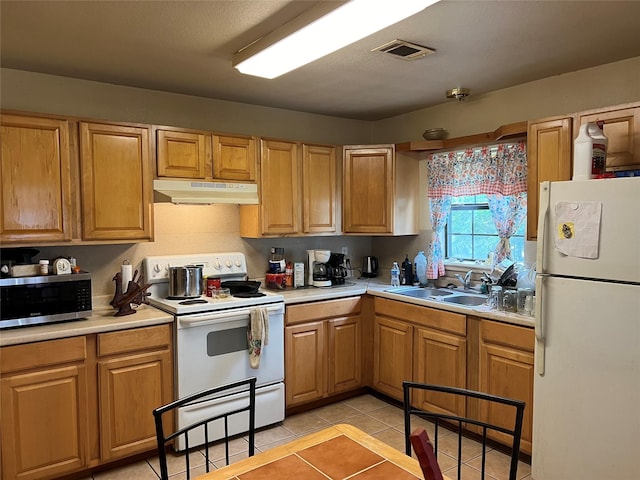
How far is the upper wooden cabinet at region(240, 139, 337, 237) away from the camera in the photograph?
361 centimetres

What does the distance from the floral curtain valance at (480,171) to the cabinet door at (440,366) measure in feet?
3.80

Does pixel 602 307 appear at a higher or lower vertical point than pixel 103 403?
higher

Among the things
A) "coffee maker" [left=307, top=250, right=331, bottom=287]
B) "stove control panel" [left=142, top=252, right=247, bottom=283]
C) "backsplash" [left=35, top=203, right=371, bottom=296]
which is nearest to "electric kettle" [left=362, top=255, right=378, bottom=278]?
"backsplash" [left=35, top=203, right=371, bottom=296]

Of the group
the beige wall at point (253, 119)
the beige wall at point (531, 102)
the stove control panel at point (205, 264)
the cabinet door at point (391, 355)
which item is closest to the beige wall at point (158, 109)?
the beige wall at point (253, 119)

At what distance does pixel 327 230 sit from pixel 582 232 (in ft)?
6.84

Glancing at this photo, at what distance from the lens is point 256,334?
318 centimetres

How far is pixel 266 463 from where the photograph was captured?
A: 1.46 m

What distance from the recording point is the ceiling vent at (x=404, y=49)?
2.49 meters

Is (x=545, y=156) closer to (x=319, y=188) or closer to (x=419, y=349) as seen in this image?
(x=419, y=349)

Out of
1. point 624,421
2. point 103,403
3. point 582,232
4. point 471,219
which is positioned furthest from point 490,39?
point 103,403

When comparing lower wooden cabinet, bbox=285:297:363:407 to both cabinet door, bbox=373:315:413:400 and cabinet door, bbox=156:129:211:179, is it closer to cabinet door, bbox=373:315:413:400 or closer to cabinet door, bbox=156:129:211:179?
cabinet door, bbox=373:315:413:400

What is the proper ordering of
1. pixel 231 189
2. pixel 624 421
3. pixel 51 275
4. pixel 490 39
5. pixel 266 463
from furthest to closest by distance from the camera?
pixel 231 189
pixel 51 275
pixel 490 39
pixel 624 421
pixel 266 463

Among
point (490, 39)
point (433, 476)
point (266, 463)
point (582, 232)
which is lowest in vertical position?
point (266, 463)

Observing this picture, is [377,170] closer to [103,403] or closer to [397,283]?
[397,283]
